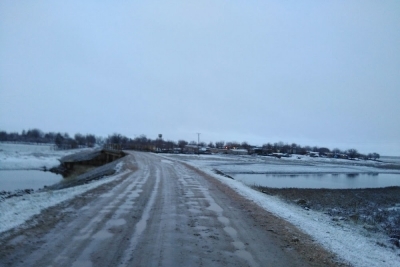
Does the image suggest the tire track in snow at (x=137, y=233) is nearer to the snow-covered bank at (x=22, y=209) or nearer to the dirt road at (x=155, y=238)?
the dirt road at (x=155, y=238)

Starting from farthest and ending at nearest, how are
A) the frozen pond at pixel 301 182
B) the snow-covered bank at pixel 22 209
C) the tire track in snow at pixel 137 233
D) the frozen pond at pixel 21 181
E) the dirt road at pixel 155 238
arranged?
the frozen pond at pixel 301 182 → the frozen pond at pixel 21 181 → the snow-covered bank at pixel 22 209 → the dirt road at pixel 155 238 → the tire track in snow at pixel 137 233

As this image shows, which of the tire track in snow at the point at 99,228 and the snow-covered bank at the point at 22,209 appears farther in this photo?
the snow-covered bank at the point at 22,209

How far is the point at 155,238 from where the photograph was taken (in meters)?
8.85

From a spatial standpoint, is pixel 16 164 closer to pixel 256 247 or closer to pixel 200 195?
pixel 200 195

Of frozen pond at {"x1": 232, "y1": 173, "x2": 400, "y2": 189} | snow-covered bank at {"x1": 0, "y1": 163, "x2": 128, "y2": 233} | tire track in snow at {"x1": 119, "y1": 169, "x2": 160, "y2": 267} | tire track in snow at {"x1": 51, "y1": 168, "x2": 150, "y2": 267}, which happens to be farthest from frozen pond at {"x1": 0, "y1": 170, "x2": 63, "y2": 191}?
tire track in snow at {"x1": 119, "y1": 169, "x2": 160, "y2": 267}

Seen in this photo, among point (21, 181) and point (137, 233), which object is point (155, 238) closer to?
point (137, 233)

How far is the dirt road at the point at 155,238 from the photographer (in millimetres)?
7234

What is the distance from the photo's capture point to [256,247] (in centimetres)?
834

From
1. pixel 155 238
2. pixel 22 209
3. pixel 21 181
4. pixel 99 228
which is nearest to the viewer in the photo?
pixel 155 238

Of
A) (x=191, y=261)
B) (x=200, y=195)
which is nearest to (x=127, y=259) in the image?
(x=191, y=261)

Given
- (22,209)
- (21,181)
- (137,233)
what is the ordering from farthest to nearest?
(21,181), (22,209), (137,233)

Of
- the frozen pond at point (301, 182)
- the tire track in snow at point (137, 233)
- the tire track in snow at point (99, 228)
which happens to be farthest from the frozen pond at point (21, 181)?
the tire track in snow at point (137, 233)

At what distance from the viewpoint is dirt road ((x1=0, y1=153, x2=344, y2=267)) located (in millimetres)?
7234

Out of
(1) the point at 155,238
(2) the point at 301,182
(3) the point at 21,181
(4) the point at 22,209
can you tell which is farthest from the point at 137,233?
(3) the point at 21,181
